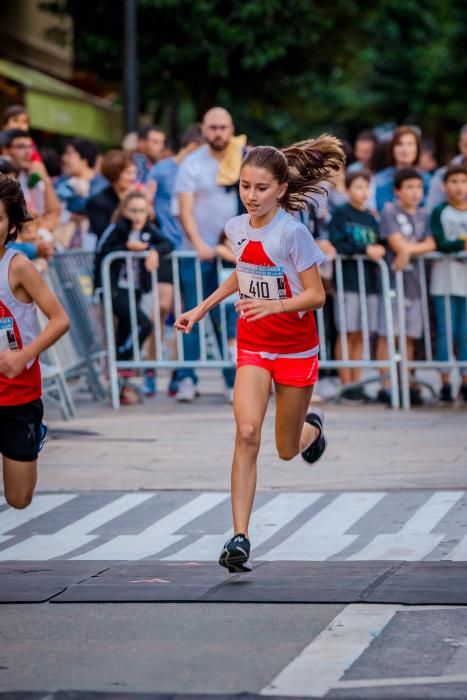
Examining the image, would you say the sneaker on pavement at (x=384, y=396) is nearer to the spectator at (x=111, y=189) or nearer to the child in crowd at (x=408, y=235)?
the child in crowd at (x=408, y=235)

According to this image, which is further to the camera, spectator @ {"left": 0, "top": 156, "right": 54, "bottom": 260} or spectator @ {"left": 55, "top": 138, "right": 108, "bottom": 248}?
spectator @ {"left": 55, "top": 138, "right": 108, "bottom": 248}

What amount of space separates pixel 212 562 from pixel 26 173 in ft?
22.0

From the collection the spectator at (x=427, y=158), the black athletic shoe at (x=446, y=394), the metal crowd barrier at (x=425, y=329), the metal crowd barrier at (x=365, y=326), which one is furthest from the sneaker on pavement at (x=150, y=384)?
the spectator at (x=427, y=158)

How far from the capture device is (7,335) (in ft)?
24.3

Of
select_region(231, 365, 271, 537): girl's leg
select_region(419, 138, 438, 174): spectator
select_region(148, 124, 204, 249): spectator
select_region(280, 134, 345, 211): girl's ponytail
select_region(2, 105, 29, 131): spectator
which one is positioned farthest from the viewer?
select_region(419, 138, 438, 174): spectator

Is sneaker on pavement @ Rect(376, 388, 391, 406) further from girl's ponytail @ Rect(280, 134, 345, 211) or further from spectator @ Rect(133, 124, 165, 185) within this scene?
girl's ponytail @ Rect(280, 134, 345, 211)

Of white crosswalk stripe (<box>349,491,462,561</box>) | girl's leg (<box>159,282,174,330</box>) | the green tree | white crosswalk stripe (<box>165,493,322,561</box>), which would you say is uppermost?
the green tree

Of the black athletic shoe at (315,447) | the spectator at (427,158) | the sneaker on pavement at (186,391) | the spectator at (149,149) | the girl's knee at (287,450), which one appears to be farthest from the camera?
the spectator at (427,158)

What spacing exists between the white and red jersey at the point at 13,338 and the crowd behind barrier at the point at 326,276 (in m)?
5.28

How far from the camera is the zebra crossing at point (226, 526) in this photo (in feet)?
25.9

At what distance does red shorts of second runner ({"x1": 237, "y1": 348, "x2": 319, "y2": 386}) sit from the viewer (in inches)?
298

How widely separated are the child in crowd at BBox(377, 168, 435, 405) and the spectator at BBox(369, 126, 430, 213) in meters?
0.77

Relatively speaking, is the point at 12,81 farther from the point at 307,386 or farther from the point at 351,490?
the point at 307,386

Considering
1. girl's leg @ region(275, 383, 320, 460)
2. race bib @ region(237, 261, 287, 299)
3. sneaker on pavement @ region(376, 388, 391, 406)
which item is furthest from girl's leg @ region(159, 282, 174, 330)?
race bib @ region(237, 261, 287, 299)
